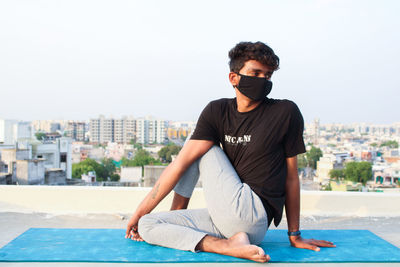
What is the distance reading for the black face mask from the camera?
167cm

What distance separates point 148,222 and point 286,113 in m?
0.78

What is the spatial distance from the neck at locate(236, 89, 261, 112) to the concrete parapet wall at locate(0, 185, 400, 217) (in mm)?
1402

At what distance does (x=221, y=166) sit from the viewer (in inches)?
64.5

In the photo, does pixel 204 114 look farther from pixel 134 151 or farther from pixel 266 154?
pixel 134 151

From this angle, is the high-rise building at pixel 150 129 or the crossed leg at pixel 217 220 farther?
the high-rise building at pixel 150 129

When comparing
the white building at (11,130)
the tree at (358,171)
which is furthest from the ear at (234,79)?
the tree at (358,171)

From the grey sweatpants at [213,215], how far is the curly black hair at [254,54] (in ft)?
1.34

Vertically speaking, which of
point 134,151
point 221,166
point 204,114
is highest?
point 204,114

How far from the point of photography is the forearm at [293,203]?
1728mm

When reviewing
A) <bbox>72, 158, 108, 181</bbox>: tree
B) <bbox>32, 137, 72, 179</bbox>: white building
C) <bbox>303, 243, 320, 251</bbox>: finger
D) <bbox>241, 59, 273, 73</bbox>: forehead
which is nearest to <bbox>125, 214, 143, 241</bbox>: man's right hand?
<bbox>303, 243, 320, 251</bbox>: finger

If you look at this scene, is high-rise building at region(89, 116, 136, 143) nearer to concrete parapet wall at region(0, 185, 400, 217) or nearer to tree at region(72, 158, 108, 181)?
tree at region(72, 158, 108, 181)

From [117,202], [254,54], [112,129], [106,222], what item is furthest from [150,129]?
[254,54]

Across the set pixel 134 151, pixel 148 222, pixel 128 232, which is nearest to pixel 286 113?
pixel 148 222

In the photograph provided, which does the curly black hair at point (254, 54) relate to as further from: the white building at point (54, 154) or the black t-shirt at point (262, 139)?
the white building at point (54, 154)
